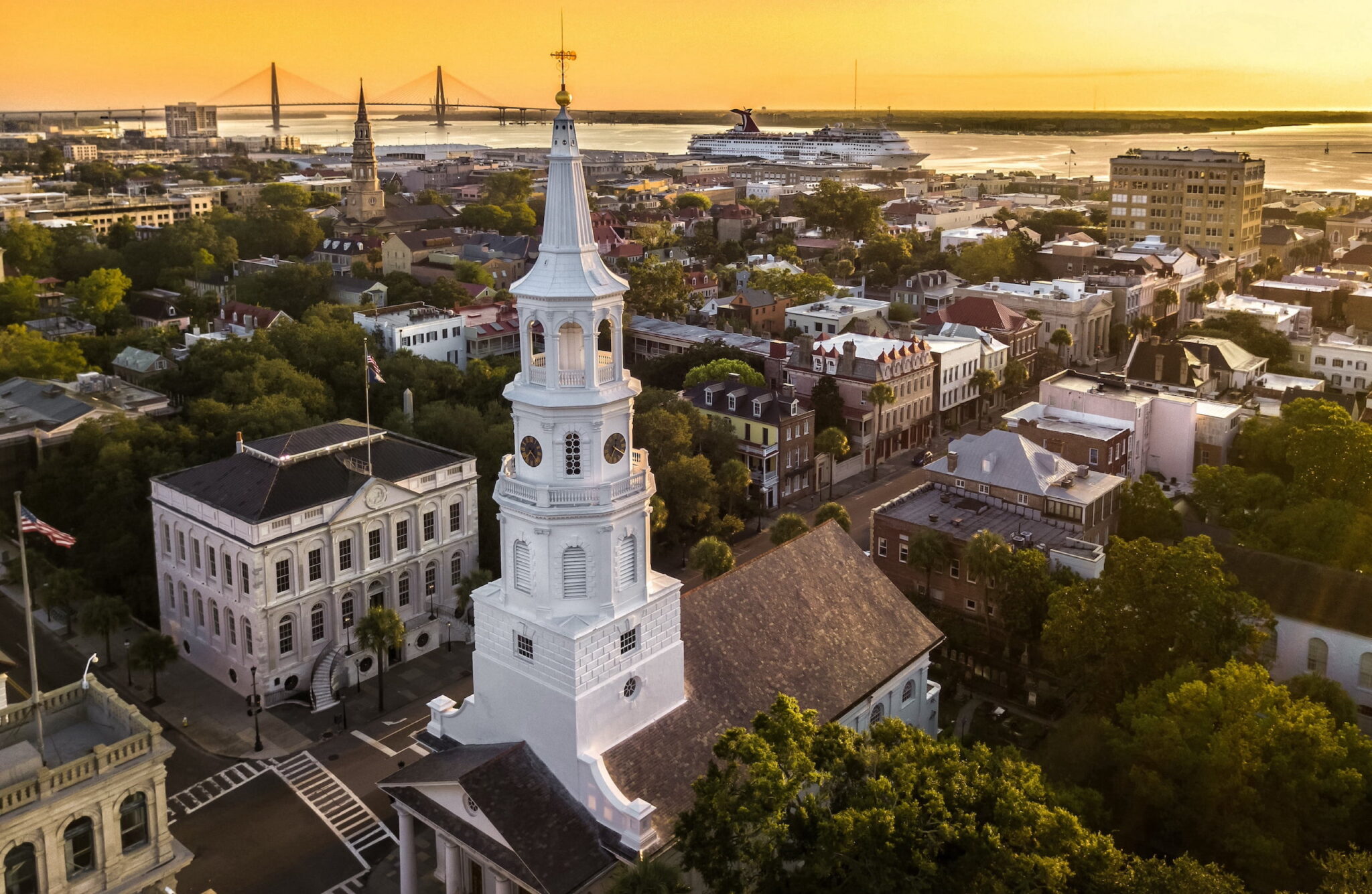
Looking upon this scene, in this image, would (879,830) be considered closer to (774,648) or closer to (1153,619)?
(774,648)

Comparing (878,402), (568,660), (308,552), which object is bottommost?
(308,552)

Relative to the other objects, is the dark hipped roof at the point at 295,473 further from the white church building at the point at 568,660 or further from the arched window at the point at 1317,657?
the arched window at the point at 1317,657

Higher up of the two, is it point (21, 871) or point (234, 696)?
point (21, 871)

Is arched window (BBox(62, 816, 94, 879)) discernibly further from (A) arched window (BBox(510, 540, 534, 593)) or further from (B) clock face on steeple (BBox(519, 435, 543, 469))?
(B) clock face on steeple (BBox(519, 435, 543, 469))

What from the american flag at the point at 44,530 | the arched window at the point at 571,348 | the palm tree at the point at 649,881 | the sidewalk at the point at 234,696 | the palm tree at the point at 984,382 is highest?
the arched window at the point at 571,348

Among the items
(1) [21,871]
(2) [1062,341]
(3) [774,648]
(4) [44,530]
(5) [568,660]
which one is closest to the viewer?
(1) [21,871]

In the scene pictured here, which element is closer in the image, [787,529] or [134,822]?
[134,822]

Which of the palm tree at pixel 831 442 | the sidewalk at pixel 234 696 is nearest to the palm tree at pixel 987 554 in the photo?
the sidewalk at pixel 234 696

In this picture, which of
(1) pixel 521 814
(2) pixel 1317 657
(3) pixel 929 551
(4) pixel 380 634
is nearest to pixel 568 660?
(1) pixel 521 814
